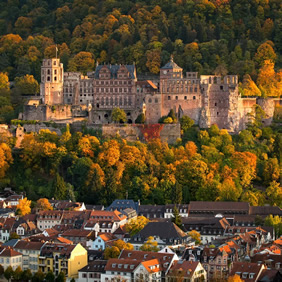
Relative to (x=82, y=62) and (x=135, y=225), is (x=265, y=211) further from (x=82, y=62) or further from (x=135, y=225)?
(x=82, y=62)

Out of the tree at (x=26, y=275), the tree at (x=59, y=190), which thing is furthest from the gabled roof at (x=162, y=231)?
the tree at (x=59, y=190)

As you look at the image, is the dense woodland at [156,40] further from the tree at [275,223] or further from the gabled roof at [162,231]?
the gabled roof at [162,231]

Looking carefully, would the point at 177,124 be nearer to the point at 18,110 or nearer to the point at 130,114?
the point at 130,114

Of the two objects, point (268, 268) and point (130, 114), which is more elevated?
point (130, 114)

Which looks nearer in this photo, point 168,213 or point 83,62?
point 168,213

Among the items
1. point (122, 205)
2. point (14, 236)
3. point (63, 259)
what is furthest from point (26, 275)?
point (122, 205)

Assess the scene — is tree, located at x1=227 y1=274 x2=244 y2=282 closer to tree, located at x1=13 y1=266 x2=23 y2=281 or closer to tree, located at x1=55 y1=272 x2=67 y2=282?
tree, located at x1=55 y1=272 x2=67 y2=282

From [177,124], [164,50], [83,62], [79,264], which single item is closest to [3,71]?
[83,62]
